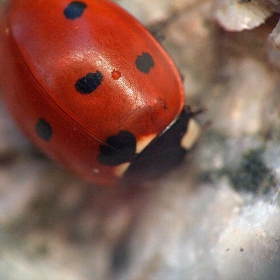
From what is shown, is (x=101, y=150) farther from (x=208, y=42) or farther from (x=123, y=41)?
(x=208, y=42)

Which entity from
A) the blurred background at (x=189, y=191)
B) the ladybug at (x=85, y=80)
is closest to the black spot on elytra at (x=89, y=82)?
the ladybug at (x=85, y=80)

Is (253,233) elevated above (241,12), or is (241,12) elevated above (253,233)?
(241,12)

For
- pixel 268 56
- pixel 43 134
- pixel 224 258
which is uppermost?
pixel 43 134

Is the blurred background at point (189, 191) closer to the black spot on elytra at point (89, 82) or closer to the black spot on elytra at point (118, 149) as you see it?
the black spot on elytra at point (118, 149)

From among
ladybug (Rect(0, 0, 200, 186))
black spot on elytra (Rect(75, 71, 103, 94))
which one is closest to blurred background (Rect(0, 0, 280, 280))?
ladybug (Rect(0, 0, 200, 186))

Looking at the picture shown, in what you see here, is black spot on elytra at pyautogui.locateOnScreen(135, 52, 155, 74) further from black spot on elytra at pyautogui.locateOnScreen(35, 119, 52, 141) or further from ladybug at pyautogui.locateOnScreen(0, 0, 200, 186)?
black spot on elytra at pyautogui.locateOnScreen(35, 119, 52, 141)

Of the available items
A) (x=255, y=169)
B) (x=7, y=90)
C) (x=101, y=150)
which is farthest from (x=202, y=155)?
(x=7, y=90)
